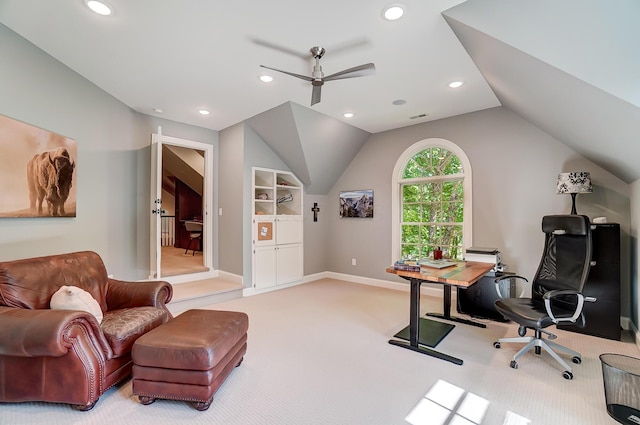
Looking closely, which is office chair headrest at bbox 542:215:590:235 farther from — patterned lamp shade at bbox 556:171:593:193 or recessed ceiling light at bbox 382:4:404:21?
recessed ceiling light at bbox 382:4:404:21

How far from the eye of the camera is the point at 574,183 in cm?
321

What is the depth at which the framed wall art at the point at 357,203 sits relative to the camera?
17.8ft

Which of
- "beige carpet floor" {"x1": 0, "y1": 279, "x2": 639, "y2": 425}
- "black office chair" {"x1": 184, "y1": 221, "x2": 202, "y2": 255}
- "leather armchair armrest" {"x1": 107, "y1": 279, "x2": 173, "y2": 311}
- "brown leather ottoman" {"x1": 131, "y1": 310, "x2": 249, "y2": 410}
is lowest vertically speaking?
"beige carpet floor" {"x1": 0, "y1": 279, "x2": 639, "y2": 425}

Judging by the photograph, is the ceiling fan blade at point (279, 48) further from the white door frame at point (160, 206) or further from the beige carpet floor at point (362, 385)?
the beige carpet floor at point (362, 385)

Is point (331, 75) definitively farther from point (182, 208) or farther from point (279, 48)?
point (182, 208)

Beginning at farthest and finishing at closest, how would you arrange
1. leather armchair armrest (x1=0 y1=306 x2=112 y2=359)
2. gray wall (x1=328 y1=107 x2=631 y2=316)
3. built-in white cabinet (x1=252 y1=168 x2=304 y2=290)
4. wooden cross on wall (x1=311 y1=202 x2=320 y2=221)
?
wooden cross on wall (x1=311 y1=202 x2=320 y2=221) < built-in white cabinet (x1=252 y1=168 x2=304 y2=290) < gray wall (x1=328 y1=107 x2=631 y2=316) < leather armchair armrest (x1=0 y1=306 x2=112 y2=359)

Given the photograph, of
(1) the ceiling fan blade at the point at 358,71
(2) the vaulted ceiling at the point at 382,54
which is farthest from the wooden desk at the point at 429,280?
(1) the ceiling fan blade at the point at 358,71

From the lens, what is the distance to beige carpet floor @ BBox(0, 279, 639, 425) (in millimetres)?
1849

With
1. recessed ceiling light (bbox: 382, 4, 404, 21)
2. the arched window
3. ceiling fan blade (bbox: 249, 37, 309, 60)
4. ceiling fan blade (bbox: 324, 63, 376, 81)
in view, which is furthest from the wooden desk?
ceiling fan blade (bbox: 249, 37, 309, 60)

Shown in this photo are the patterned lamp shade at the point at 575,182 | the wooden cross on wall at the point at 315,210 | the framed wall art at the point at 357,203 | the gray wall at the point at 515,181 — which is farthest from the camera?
the wooden cross on wall at the point at 315,210

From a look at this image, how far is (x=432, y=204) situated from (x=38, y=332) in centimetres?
480

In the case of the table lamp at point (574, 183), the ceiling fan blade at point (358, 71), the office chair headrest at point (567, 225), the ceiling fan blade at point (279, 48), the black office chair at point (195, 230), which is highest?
the ceiling fan blade at point (279, 48)

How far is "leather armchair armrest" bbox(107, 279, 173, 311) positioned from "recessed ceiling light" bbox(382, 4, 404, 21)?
305 centimetres

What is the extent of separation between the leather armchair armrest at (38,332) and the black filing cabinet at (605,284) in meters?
4.59
